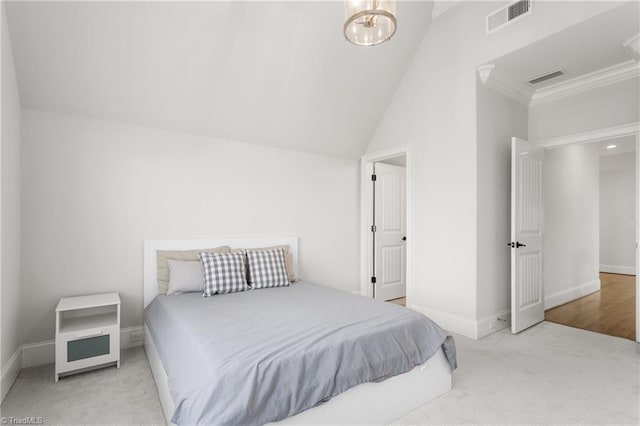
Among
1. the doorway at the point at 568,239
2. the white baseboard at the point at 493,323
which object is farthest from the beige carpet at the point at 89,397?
the doorway at the point at 568,239

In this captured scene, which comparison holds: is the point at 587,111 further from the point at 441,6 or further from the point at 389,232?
the point at 389,232

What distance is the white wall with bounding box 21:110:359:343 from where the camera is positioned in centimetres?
262

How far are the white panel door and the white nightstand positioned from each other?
3.16 m

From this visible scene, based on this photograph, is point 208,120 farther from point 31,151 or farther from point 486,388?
point 486,388

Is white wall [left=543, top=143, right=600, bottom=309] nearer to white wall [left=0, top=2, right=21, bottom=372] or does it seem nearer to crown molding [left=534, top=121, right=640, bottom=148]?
crown molding [left=534, top=121, right=640, bottom=148]

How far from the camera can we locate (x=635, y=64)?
3.04 metres

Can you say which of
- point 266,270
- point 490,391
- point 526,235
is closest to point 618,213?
point 526,235

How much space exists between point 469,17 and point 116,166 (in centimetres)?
362

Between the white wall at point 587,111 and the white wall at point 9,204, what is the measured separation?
4830 mm

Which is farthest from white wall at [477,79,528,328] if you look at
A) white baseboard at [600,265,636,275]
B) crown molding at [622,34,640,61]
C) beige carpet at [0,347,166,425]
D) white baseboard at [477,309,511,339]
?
white baseboard at [600,265,636,275]

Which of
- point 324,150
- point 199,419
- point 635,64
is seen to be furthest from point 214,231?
point 635,64

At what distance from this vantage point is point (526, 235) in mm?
3480

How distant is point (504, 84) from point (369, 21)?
91.0 inches

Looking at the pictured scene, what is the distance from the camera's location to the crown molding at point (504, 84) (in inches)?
125
